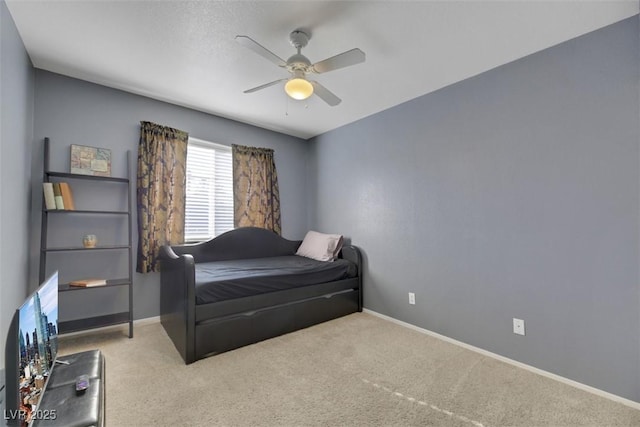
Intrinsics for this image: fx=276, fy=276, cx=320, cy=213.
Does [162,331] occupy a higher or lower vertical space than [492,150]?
lower

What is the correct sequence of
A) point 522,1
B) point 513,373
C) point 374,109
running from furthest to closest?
point 374,109 < point 513,373 < point 522,1

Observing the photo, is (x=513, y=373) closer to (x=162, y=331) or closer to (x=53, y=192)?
(x=162, y=331)

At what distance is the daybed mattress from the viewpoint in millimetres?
2331

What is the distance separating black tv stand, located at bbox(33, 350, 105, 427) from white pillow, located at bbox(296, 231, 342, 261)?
2466mm

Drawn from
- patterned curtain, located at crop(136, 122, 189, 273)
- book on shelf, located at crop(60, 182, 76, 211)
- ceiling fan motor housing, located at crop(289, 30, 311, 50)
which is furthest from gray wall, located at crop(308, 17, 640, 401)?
book on shelf, located at crop(60, 182, 76, 211)

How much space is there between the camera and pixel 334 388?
1860 mm

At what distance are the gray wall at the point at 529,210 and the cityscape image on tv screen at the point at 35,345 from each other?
2.80m

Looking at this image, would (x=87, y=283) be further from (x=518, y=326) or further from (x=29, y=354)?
(x=518, y=326)

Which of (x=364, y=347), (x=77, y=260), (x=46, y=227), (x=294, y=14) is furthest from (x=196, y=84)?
(x=364, y=347)

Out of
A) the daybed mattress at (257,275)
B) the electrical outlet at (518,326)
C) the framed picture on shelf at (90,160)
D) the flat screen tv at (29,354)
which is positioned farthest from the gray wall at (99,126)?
the electrical outlet at (518,326)

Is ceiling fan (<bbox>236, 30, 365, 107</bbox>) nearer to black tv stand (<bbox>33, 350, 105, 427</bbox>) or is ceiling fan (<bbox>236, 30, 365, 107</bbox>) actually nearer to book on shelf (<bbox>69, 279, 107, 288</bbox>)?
black tv stand (<bbox>33, 350, 105, 427</bbox>)

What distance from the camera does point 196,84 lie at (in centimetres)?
272

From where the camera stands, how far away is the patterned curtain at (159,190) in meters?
2.95

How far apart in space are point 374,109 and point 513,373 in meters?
2.84
